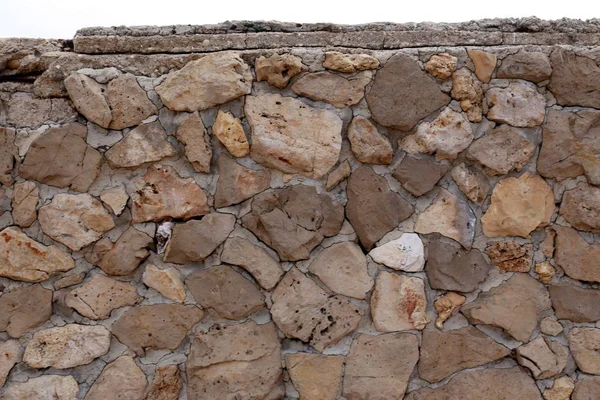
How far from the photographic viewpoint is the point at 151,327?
6.32ft

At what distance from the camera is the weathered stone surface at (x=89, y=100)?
6.34 ft

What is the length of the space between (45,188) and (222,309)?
70 centimetres

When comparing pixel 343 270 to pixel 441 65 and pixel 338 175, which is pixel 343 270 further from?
pixel 441 65

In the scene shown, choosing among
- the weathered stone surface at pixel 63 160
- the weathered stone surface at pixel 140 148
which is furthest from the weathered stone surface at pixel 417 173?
the weathered stone surface at pixel 63 160

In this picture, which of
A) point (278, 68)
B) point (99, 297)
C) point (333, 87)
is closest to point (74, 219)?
point (99, 297)

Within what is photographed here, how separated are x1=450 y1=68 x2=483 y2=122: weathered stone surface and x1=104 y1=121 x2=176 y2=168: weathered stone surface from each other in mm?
968

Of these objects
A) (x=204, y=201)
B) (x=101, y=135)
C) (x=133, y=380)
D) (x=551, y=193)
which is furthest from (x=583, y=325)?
(x=101, y=135)

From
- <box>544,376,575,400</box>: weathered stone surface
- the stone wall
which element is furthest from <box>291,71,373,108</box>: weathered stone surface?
<box>544,376,575,400</box>: weathered stone surface

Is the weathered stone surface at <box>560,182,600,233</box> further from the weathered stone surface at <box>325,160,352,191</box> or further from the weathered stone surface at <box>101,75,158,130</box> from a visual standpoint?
the weathered stone surface at <box>101,75,158,130</box>

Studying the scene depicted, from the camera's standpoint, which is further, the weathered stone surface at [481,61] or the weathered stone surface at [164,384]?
the weathered stone surface at [481,61]

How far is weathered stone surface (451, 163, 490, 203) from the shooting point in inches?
78.7

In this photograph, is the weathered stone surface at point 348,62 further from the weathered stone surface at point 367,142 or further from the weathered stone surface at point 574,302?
the weathered stone surface at point 574,302

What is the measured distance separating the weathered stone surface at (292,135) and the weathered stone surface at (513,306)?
0.69 metres

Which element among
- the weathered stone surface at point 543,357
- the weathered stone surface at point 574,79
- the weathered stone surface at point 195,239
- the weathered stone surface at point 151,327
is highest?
the weathered stone surface at point 574,79
